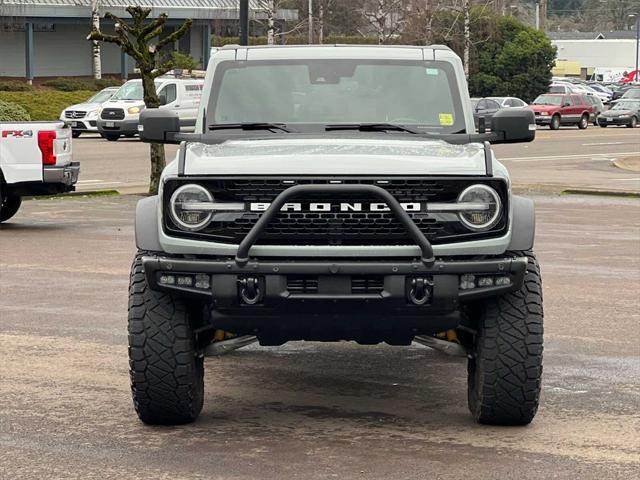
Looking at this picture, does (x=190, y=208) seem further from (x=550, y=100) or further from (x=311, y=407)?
(x=550, y=100)

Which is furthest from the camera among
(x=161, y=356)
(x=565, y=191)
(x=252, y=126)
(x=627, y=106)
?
(x=627, y=106)

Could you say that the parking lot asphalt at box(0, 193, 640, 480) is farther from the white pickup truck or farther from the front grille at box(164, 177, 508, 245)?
the white pickup truck

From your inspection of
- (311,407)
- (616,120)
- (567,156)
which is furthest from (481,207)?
(616,120)

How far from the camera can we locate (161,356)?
7.32 meters

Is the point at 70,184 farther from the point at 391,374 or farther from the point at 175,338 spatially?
the point at 175,338

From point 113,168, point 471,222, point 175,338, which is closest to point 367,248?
point 471,222

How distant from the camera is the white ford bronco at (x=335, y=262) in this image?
7.05 m

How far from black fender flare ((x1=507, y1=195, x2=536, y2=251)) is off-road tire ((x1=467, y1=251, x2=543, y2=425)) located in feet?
0.20

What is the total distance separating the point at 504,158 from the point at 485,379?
30350 millimetres

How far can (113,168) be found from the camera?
31156 mm

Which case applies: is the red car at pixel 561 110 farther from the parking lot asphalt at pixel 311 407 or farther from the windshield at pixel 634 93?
the parking lot asphalt at pixel 311 407

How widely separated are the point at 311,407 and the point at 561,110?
169 feet

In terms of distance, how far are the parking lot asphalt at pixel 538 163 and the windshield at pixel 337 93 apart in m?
16.4

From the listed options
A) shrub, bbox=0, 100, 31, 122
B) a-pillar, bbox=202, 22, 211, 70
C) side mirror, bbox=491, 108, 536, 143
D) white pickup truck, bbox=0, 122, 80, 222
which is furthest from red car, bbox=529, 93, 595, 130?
side mirror, bbox=491, 108, 536, 143
